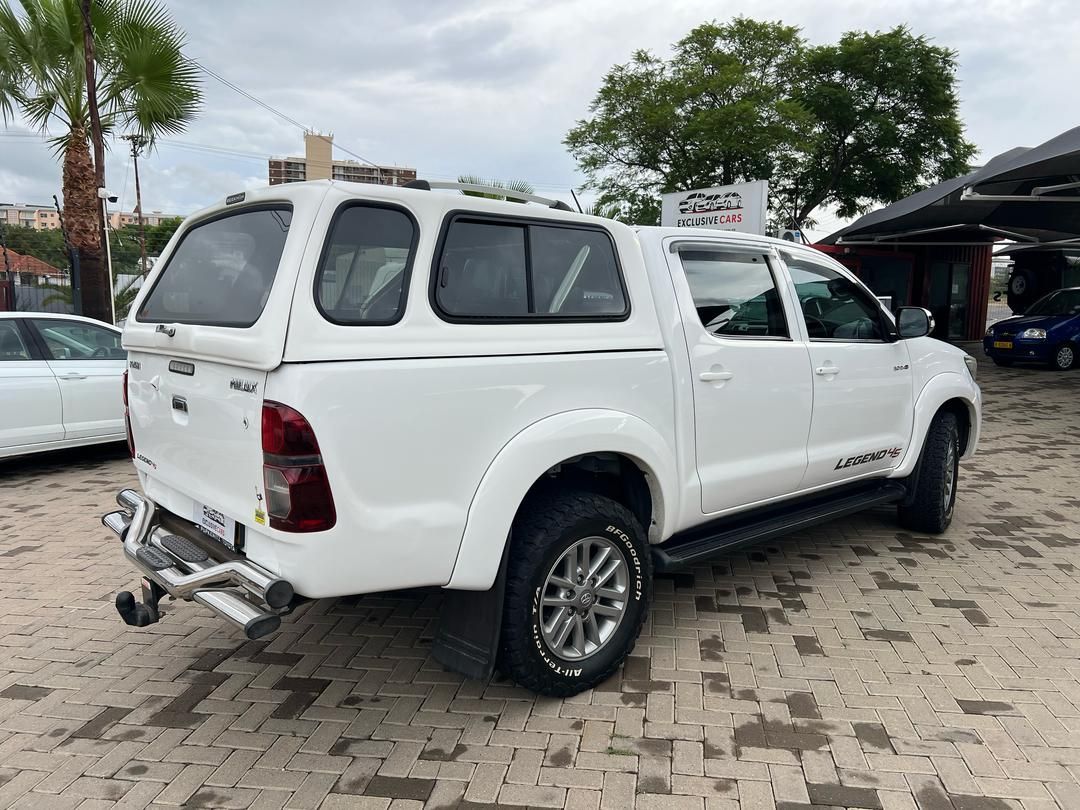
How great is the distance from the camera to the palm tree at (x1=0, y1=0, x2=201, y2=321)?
36.2 feet

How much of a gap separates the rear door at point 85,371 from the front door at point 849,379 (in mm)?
6044

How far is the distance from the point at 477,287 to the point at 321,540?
107cm

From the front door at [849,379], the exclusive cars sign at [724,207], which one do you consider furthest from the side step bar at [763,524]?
the exclusive cars sign at [724,207]

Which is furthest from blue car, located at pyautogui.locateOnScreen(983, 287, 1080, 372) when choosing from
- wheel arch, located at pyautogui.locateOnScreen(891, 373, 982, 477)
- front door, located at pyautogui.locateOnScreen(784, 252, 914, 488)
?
front door, located at pyautogui.locateOnScreen(784, 252, 914, 488)

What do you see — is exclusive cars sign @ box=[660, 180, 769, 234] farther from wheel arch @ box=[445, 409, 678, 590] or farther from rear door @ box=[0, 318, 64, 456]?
rear door @ box=[0, 318, 64, 456]

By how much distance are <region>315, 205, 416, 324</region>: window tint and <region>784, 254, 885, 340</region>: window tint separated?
92.2 inches

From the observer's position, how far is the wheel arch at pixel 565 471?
2719 mm

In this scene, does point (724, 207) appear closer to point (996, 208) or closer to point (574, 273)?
point (996, 208)

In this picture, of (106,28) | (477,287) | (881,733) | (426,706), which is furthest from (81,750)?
(106,28)

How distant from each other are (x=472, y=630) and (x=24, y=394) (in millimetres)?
5505

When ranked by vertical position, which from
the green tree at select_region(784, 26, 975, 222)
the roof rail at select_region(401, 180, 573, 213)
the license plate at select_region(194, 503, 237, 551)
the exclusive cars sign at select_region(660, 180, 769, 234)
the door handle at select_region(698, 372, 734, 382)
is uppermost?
the green tree at select_region(784, 26, 975, 222)

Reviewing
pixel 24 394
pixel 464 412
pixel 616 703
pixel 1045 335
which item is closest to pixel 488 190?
pixel 464 412

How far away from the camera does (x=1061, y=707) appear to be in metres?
3.08

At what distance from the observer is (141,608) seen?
10.0ft
